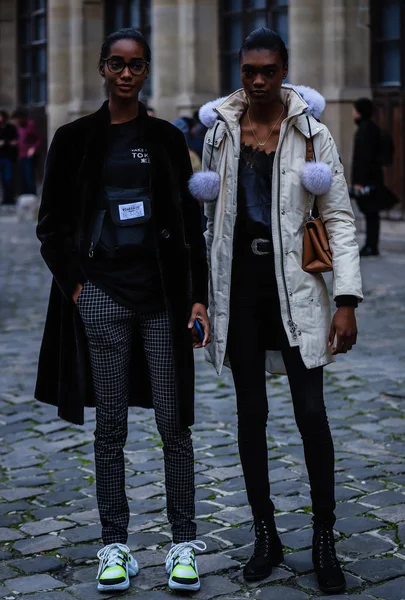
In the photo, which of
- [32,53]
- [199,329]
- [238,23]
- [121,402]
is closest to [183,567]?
[121,402]

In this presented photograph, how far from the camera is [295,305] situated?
15.3 ft

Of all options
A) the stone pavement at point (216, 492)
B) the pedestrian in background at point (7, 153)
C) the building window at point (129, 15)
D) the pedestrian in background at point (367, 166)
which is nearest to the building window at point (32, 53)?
the pedestrian in background at point (7, 153)

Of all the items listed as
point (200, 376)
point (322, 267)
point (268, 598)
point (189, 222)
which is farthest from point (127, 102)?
point (200, 376)

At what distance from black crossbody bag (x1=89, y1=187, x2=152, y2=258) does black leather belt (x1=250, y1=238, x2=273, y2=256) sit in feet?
1.23

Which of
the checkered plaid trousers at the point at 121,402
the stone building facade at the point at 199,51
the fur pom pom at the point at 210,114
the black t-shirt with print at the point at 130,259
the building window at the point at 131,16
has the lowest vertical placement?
the checkered plaid trousers at the point at 121,402

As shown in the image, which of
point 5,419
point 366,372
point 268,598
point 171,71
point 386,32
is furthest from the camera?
point 171,71

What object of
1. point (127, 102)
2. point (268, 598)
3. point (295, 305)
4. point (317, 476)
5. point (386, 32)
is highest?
point (386, 32)

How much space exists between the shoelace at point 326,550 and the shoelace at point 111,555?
0.68 m

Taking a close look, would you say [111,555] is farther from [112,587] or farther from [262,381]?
[262,381]

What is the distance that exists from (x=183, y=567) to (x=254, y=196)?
1286 millimetres

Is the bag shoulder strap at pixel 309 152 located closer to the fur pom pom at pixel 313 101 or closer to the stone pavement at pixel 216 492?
the fur pom pom at pixel 313 101

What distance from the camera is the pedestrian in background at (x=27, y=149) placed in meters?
27.6

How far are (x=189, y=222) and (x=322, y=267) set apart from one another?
48 centimetres

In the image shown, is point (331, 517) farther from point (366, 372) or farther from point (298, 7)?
point (298, 7)
